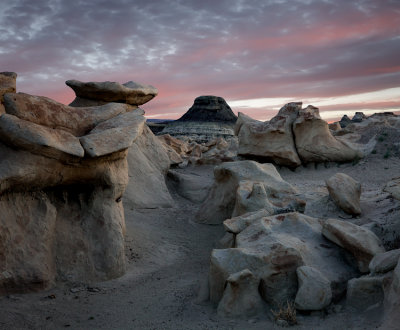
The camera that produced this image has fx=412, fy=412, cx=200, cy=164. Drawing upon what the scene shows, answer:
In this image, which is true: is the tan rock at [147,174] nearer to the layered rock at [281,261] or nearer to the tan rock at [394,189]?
the layered rock at [281,261]

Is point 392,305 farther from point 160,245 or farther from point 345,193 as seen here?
point 160,245

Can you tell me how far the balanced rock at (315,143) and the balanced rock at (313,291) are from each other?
25.6 ft

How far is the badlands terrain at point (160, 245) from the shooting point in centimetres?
327

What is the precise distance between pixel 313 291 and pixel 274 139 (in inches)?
310

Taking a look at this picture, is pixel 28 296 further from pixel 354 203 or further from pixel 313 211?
pixel 354 203

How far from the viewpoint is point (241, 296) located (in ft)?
11.0

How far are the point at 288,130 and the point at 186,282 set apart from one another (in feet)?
23.9

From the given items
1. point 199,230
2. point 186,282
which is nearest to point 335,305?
point 186,282

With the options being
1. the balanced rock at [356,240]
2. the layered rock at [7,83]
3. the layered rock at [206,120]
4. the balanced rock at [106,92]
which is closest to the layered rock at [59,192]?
the layered rock at [7,83]

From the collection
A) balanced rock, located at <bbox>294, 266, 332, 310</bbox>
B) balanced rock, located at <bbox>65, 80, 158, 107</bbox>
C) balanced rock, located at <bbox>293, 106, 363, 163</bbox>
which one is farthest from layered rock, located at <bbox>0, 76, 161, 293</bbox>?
balanced rock, located at <bbox>293, 106, 363, 163</bbox>

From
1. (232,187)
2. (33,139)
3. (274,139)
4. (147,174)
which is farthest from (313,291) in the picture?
(274,139)

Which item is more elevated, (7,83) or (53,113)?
(7,83)

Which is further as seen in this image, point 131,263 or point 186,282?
point 131,263

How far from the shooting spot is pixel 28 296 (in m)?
4.02
